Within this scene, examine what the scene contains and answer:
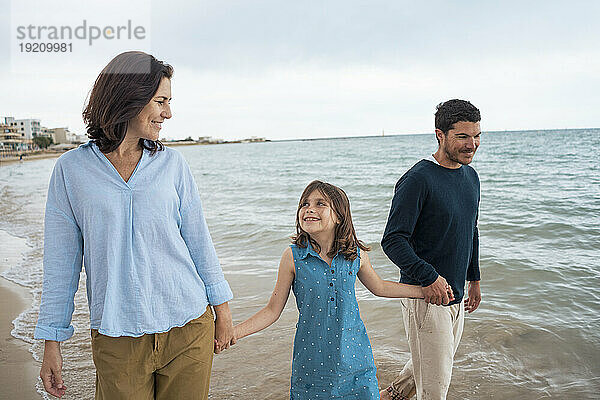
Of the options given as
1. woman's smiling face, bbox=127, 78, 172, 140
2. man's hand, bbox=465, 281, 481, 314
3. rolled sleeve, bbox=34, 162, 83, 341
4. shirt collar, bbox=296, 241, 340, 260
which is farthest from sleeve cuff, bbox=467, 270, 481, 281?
rolled sleeve, bbox=34, 162, 83, 341

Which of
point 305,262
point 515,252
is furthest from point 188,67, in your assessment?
point 305,262

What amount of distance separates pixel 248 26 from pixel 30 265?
37.5 ft

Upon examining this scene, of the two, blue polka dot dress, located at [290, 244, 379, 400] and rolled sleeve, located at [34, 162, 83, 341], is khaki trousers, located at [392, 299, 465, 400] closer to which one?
blue polka dot dress, located at [290, 244, 379, 400]

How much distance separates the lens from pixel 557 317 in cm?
545

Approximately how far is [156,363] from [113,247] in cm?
47

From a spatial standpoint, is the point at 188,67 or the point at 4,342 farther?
the point at 188,67

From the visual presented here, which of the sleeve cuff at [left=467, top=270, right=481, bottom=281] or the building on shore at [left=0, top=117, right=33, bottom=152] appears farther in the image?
the building on shore at [left=0, top=117, right=33, bottom=152]

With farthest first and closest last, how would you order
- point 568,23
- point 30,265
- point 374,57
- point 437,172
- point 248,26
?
point 374,57, point 568,23, point 248,26, point 30,265, point 437,172

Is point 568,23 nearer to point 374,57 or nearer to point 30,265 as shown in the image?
point 374,57

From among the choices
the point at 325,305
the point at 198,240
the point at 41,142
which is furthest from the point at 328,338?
the point at 41,142

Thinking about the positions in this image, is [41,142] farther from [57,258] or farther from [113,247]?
[113,247]

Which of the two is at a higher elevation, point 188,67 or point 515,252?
point 188,67

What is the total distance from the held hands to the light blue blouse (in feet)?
4.19

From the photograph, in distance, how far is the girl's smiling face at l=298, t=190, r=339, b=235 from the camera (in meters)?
2.35
